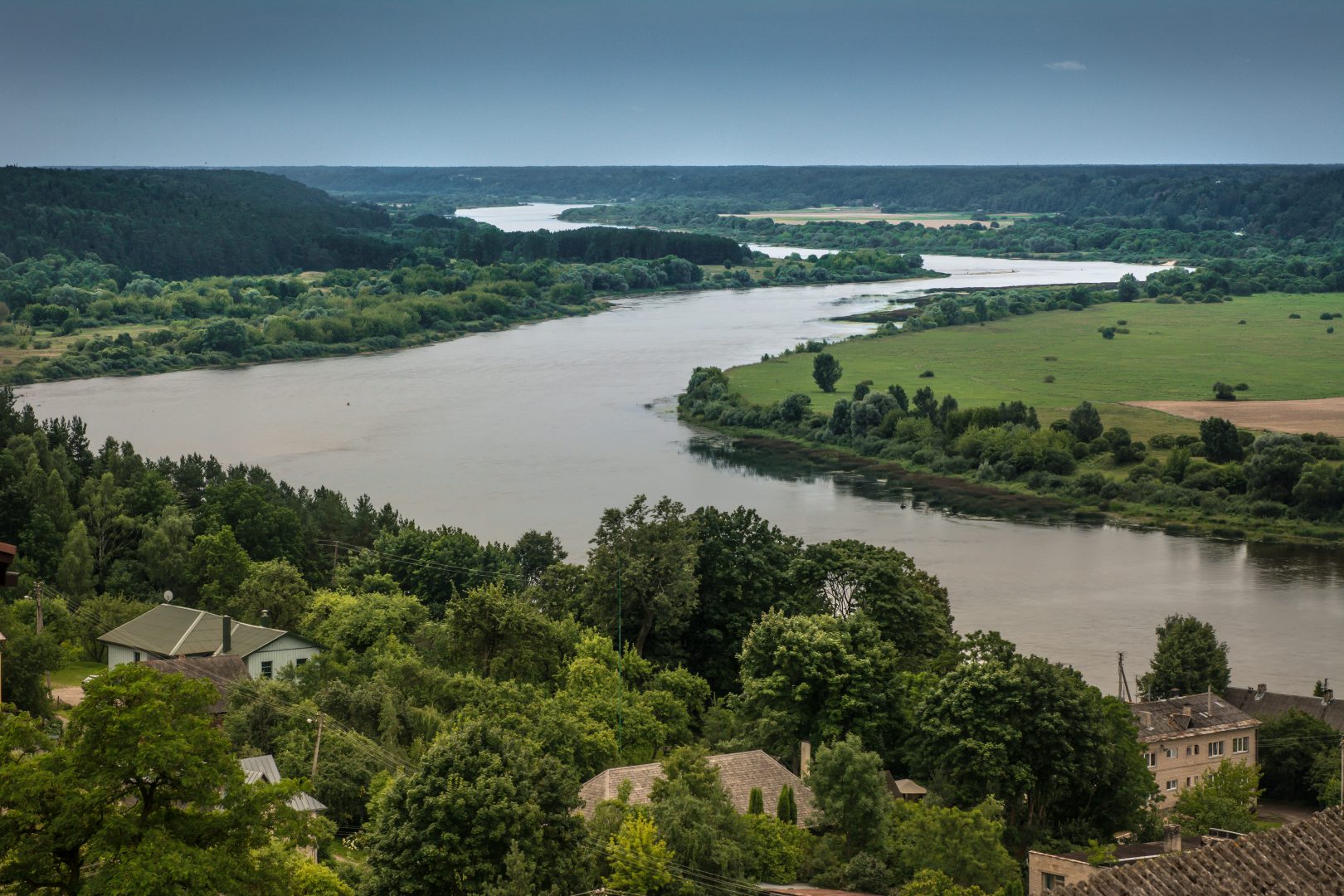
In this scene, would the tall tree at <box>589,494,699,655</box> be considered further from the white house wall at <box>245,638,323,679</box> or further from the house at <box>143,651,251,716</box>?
the house at <box>143,651,251,716</box>

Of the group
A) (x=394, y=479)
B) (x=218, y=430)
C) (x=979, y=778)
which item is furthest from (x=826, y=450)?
(x=979, y=778)

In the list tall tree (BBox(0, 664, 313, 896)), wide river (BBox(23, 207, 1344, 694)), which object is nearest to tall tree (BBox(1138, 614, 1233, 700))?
wide river (BBox(23, 207, 1344, 694))

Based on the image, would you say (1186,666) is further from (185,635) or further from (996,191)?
(996,191)

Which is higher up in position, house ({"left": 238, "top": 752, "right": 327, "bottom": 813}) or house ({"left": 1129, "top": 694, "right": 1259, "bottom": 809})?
house ({"left": 238, "top": 752, "right": 327, "bottom": 813})

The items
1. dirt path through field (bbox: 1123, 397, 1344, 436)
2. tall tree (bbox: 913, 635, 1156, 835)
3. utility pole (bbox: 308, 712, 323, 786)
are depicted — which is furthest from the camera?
dirt path through field (bbox: 1123, 397, 1344, 436)

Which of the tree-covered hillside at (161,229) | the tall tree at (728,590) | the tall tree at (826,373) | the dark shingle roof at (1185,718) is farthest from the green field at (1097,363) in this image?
the tree-covered hillside at (161,229)

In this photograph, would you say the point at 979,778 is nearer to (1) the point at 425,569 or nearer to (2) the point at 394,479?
(1) the point at 425,569

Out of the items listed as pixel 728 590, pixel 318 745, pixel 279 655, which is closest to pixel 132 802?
pixel 318 745
